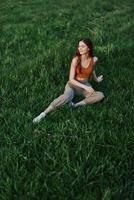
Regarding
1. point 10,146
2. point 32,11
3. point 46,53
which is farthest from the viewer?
point 32,11

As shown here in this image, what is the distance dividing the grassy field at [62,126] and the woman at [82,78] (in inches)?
8.5

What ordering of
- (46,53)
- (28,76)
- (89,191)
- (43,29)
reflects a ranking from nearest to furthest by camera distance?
(89,191), (28,76), (46,53), (43,29)

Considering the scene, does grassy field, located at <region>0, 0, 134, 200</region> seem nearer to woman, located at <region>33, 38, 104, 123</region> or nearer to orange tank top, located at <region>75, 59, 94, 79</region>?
woman, located at <region>33, 38, 104, 123</region>

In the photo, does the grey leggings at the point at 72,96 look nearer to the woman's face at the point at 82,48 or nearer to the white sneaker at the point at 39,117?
the white sneaker at the point at 39,117

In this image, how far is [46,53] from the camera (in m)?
10.2

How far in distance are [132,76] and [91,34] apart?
4139mm

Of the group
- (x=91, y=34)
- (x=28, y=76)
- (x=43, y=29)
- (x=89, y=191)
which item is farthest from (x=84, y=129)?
(x=43, y=29)

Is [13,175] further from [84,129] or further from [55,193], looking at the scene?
[84,129]

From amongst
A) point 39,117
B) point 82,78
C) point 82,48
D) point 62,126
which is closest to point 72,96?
point 82,78

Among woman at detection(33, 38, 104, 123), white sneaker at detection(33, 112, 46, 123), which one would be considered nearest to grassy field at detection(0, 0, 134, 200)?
white sneaker at detection(33, 112, 46, 123)

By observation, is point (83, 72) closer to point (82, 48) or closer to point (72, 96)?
point (82, 48)

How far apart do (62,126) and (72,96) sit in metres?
1.56

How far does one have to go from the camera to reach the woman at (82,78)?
7.88m

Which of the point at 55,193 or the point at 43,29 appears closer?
the point at 55,193
